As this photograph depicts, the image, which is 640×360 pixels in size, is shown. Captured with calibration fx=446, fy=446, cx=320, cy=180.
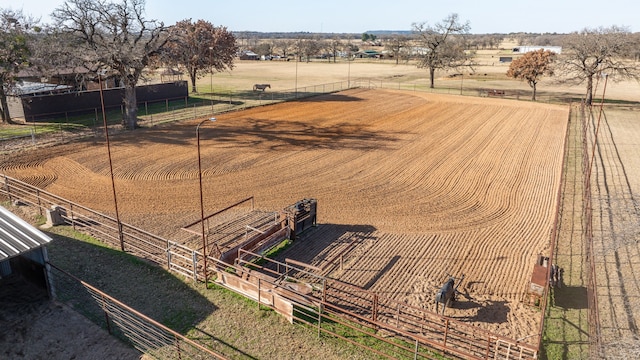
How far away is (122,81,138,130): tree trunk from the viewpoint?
1484 inches

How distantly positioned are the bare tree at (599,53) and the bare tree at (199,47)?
42.0 meters

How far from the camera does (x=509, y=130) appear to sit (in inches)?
1638

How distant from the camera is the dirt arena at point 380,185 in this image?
16.9 meters

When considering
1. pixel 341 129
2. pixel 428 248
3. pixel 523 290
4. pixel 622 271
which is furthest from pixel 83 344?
pixel 341 129

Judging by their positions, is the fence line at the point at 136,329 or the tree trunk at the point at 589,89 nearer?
the fence line at the point at 136,329

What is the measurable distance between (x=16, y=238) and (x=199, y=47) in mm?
35128

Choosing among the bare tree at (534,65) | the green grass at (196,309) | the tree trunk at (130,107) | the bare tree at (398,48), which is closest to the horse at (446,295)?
the green grass at (196,309)

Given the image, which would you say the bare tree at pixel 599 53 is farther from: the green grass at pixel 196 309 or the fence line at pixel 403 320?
the green grass at pixel 196 309

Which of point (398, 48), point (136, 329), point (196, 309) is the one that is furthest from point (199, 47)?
point (398, 48)

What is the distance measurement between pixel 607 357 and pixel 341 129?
1184 inches

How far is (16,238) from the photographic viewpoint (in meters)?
13.6

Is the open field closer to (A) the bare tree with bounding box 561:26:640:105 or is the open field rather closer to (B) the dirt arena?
(B) the dirt arena

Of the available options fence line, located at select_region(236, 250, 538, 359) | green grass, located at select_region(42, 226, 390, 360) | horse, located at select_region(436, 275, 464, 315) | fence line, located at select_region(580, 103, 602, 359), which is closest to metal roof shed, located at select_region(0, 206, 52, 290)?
green grass, located at select_region(42, 226, 390, 360)

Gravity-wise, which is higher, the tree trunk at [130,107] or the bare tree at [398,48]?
the bare tree at [398,48]
